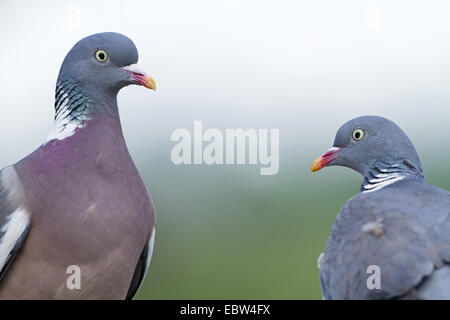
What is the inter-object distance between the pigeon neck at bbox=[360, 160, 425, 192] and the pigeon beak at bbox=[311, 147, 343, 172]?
198 mm

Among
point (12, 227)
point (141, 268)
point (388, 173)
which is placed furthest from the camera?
point (388, 173)

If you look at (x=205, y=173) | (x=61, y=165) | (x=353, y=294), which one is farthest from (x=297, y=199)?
(x=61, y=165)

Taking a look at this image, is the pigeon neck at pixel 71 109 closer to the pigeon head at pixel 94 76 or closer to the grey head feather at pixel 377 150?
the pigeon head at pixel 94 76

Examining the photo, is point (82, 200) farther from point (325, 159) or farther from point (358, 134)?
point (358, 134)

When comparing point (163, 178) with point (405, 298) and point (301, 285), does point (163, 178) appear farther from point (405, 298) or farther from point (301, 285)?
point (405, 298)

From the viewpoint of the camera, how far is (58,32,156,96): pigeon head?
2.82 meters

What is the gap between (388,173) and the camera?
306cm

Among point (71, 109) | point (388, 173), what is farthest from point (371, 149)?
point (71, 109)

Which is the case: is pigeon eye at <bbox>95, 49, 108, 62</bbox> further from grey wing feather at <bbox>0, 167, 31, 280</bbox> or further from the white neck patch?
grey wing feather at <bbox>0, 167, 31, 280</bbox>

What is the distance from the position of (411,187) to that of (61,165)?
1.59 metres

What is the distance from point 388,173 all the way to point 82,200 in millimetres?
1505

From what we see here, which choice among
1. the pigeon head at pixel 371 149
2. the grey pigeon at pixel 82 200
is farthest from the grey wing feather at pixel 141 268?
the pigeon head at pixel 371 149

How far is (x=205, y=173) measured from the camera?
9.50 ft

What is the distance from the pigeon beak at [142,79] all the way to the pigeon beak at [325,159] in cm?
91
